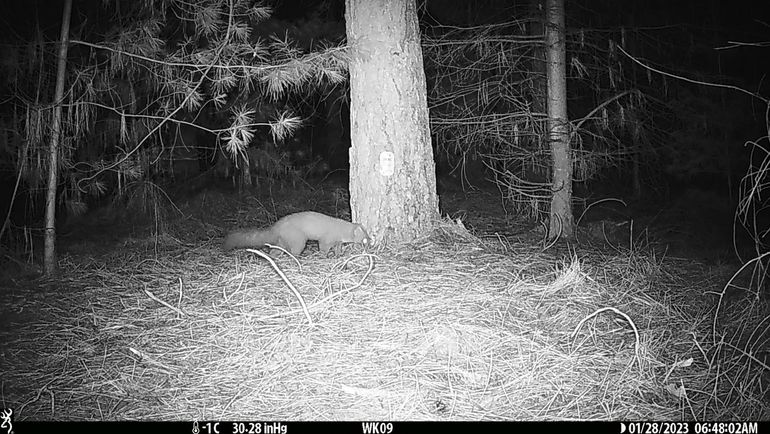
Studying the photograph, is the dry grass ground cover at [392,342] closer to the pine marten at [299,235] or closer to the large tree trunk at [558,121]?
the pine marten at [299,235]

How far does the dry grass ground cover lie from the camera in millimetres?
3039

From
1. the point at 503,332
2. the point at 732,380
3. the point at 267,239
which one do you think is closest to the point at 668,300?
the point at 732,380

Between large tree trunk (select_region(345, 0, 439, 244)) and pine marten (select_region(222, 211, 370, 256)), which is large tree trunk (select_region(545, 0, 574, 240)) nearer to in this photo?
large tree trunk (select_region(345, 0, 439, 244))

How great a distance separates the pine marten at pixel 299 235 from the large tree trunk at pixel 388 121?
32 cm

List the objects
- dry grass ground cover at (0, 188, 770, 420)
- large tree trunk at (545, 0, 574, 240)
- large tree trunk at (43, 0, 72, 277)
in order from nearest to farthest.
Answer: dry grass ground cover at (0, 188, 770, 420) < large tree trunk at (43, 0, 72, 277) < large tree trunk at (545, 0, 574, 240)

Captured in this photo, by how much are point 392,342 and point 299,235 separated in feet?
8.99

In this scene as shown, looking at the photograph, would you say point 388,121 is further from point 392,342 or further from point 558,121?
point 392,342

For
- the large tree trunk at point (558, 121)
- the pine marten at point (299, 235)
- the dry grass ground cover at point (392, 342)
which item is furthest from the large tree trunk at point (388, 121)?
the large tree trunk at point (558, 121)

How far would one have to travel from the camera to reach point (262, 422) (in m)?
2.87

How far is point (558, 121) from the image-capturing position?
7.28 metres

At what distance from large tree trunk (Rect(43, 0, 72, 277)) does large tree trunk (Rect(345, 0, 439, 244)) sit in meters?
2.83

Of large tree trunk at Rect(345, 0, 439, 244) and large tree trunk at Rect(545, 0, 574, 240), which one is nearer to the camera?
large tree trunk at Rect(345, 0, 439, 244)

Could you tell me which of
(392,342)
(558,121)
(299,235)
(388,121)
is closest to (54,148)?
(299,235)

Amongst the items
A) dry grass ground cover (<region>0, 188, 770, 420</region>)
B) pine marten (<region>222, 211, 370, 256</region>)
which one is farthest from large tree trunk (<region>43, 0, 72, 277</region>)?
pine marten (<region>222, 211, 370, 256</region>)
